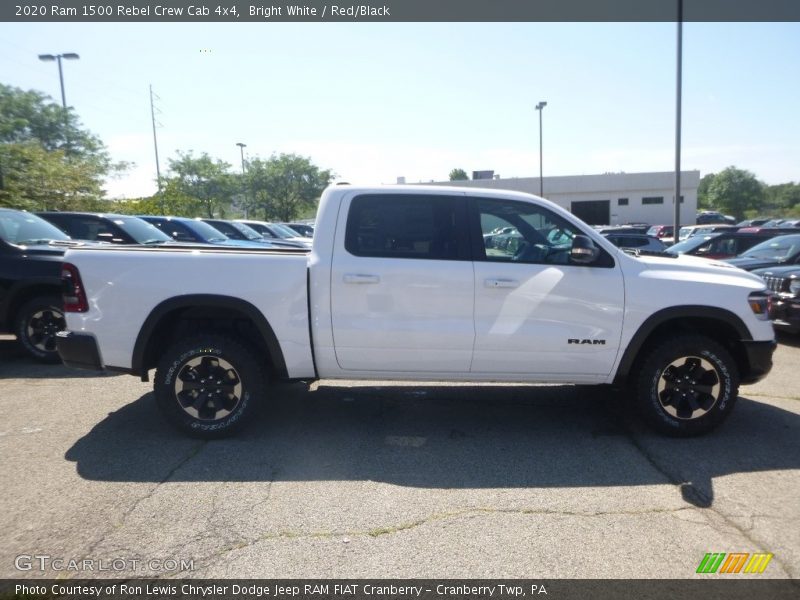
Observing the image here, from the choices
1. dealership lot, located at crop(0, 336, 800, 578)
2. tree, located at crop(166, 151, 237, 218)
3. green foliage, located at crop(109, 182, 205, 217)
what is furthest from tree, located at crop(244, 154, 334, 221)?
dealership lot, located at crop(0, 336, 800, 578)

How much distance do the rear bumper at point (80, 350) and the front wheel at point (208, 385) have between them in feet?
1.66

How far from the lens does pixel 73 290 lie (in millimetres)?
4512

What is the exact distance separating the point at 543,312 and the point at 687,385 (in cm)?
134

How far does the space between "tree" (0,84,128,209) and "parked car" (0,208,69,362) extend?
11.9m

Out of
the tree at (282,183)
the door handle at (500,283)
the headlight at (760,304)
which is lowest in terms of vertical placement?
the headlight at (760,304)

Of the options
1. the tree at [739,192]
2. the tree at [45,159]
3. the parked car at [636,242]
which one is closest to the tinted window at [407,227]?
the parked car at [636,242]

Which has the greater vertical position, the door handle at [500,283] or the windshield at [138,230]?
the windshield at [138,230]

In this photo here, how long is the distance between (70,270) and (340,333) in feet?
7.15

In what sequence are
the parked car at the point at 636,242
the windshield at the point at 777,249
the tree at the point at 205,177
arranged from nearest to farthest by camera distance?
the windshield at the point at 777,249 < the parked car at the point at 636,242 < the tree at the point at 205,177

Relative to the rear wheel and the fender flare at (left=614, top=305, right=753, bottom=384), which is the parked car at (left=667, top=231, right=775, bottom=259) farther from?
the rear wheel

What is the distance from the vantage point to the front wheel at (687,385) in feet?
14.9

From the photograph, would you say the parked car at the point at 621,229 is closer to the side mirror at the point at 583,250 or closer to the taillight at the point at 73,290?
the side mirror at the point at 583,250

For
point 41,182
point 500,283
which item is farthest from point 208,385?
point 41,182

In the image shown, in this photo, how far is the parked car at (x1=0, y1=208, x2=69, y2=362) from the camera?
6816mm
